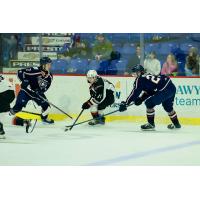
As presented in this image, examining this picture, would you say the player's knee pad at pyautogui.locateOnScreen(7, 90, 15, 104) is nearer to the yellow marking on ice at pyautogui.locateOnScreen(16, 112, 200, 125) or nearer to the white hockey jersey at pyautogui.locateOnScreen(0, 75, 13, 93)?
the white hockey jersey at pyautogui.locateOnScreen(0, 75, 13, 93)

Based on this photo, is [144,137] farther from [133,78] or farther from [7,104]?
[7,104]

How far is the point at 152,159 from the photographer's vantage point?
14.3 ft

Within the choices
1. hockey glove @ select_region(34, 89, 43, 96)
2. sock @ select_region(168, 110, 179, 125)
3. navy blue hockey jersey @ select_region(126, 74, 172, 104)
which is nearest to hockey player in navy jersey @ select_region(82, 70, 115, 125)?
navy blue hockey jersey @ select_region(126, 74, 172, 104)

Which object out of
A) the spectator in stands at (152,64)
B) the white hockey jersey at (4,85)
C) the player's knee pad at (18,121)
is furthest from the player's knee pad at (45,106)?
the spectator in stands at (152,64)

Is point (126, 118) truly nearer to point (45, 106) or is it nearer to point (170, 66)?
point (170, 66)

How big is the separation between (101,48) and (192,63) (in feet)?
2.96

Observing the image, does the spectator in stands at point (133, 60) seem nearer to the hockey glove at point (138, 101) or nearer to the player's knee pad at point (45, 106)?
the hockey glove at point (138, 101)

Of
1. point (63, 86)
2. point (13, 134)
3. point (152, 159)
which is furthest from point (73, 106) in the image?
point (152, 159)

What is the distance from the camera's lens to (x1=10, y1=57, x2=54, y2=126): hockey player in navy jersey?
4.92 metres

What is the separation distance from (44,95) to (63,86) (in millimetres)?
202

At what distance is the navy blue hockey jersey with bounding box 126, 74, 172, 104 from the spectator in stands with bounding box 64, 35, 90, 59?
21.8 inches

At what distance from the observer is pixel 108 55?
16.1 feet
